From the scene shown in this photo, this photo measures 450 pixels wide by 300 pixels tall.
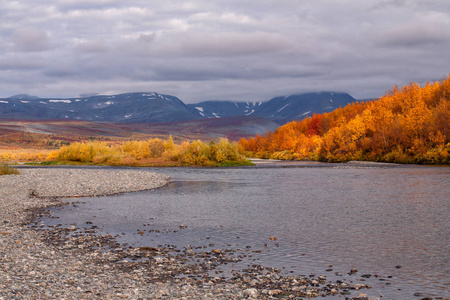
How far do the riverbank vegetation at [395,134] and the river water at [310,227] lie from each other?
46.8m

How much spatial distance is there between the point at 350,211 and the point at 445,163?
60.5 m

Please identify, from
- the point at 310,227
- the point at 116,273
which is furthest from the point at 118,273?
the point at 310,227

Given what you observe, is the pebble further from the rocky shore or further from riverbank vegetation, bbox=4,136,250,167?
riverbank vegetation, bbox=4,136,250,167

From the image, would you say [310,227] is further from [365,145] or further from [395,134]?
[365,145]

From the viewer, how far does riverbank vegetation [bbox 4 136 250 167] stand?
8450 cm

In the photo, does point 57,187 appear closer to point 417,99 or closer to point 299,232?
point 299,232

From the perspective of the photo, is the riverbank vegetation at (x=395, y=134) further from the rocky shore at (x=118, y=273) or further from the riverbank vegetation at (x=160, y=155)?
the rocky shore at (x=118, y=273)

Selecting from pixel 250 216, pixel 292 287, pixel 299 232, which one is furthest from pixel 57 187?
pixel 292 287

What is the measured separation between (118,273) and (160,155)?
257ft

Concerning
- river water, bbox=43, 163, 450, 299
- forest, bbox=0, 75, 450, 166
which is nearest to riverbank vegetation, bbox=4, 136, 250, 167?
forest, bbox=0, 75, 450, 166

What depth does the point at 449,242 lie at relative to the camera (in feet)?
60.2

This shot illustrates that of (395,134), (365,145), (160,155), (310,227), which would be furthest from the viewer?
(365,145)

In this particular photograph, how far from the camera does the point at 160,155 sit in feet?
298

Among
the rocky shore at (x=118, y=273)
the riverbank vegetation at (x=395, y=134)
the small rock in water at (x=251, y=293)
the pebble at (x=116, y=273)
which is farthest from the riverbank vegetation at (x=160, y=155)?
the small rock in water at (x=251, y=293)
